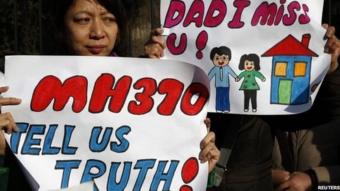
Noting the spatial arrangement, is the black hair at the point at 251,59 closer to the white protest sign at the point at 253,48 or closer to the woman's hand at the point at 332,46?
the white protest sign at the point at 253,48

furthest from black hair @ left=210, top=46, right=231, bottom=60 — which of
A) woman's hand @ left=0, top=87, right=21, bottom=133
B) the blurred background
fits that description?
the blurred background

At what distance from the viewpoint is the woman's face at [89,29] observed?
9.10 feet

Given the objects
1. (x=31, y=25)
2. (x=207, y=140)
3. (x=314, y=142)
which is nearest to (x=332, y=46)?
(x=314, y=142)

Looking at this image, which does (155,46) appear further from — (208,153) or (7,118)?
(7,118)

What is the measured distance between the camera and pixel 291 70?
9.91ft

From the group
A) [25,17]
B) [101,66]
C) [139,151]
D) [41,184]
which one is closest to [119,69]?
[101,66]

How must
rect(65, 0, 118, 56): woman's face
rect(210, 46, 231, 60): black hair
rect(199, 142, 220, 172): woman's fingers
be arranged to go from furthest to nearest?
rect(210, 46, 231, 60): black hair → rect(65, 0, 118, 56): woman's face → rect(199, 142, 220, 172): woman's fingers

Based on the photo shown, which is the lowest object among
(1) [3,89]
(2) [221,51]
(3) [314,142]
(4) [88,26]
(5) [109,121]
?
(3) [314,142]

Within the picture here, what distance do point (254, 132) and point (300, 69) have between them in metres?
0.33

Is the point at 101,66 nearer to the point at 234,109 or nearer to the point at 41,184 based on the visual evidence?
the point at 41,184

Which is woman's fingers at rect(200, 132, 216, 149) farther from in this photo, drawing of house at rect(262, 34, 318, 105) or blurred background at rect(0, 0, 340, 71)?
blurred background at rect(0, 0, 340, 71)

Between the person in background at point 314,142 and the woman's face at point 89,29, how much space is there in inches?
33.1

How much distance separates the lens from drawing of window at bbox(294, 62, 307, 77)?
3014mm

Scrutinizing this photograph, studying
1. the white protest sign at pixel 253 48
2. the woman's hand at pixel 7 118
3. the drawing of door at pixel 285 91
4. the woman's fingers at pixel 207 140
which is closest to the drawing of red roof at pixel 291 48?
the white protest sign at pixel 253 48
